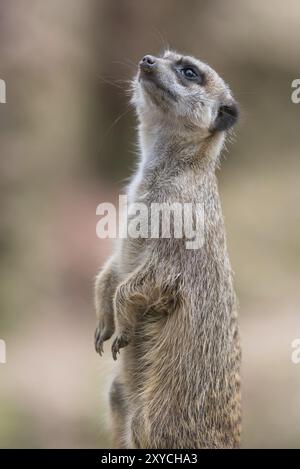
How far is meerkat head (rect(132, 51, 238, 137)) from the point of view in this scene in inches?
138

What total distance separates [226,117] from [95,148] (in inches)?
241

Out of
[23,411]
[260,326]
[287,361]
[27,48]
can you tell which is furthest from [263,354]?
[27,48]

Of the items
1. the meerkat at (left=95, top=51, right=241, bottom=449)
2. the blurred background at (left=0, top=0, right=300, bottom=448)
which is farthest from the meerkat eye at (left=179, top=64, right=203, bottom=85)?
the blurred background at (left=0, top=0, right=300, bottom=448)

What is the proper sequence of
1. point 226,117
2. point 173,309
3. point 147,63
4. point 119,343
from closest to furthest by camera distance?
point 119,343 < point 173,309 < point 147,63 < point 226,117

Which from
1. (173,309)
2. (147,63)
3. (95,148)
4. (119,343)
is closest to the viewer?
(119,343)

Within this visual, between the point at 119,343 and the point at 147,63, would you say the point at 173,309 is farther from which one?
the point at 147,63

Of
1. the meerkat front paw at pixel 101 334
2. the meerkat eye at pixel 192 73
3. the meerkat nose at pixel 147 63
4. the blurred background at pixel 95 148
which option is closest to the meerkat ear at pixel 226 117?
the meerkat eye at pixel 192 73

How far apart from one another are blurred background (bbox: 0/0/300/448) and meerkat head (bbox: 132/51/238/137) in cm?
449

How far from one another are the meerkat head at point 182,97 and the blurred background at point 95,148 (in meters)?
4.49

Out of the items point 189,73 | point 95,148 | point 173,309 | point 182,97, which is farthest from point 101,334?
point 95,148

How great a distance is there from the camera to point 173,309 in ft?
11.0

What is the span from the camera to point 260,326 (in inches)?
306

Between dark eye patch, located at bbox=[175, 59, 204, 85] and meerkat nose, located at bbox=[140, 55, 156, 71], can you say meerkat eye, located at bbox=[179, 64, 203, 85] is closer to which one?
dark eye patch, located at bbox=[175, 59, 204, 85]

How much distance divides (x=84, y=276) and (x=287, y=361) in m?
2.98
